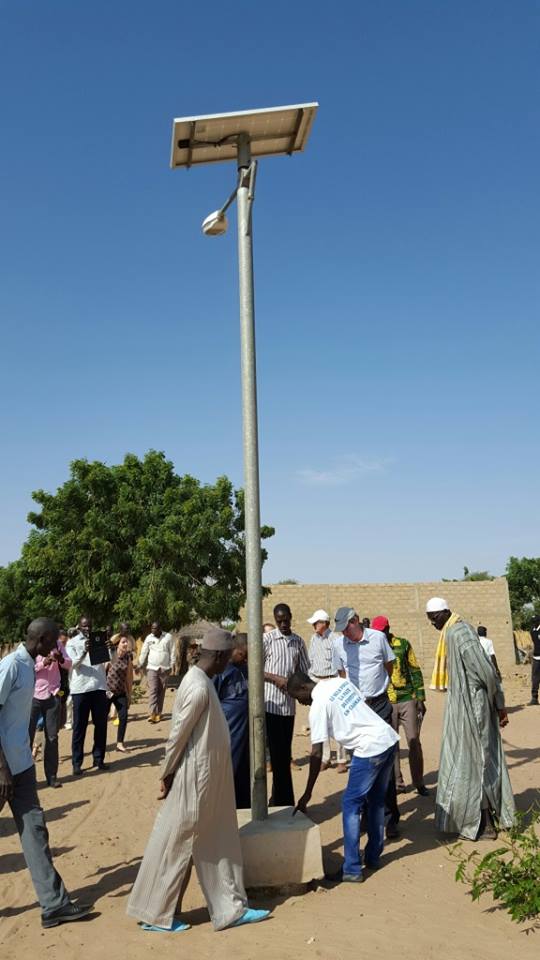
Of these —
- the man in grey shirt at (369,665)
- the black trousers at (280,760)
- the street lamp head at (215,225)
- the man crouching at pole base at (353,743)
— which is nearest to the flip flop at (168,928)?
the man crouching at pole base at (353,743)

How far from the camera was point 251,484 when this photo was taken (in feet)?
17.9

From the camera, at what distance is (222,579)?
75.9ft

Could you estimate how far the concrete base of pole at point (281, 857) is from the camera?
5012mm

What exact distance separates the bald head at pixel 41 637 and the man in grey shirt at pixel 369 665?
2531mm

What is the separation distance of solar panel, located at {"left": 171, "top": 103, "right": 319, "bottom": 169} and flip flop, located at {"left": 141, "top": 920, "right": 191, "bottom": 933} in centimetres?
522

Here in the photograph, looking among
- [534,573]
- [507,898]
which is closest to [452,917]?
[507,898]

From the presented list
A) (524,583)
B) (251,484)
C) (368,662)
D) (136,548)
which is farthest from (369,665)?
(524,583)

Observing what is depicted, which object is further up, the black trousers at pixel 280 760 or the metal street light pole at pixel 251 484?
the metal street light pole at pixel 251 484

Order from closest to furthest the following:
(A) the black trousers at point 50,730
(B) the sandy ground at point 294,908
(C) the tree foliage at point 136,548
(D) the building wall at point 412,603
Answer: (B) the sandy ground at point 294,908, (A) the black trousers at point 50,730, (C) the tree foliage at point 136,548, (D) the building wall at point 412,603

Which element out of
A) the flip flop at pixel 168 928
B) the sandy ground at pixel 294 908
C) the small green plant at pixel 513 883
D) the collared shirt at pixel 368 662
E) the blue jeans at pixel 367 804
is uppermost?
the collared shirt at pixel 368 662

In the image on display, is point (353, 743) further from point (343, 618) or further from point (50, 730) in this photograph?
point (50, 730)

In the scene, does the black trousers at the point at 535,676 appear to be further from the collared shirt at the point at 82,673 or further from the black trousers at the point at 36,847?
the black trousers at the point at 36,847

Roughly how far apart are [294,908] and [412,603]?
2144 centimetres

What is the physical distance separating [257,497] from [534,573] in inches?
1545
